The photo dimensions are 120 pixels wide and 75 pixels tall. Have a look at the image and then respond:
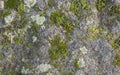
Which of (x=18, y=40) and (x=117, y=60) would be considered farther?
(x=117, y=60)

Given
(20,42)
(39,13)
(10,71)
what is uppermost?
(39,13)

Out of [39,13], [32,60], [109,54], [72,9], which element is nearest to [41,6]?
[39,13]

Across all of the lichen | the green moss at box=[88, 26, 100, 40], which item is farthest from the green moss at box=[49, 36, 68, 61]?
the green moss at box=[88, 26, 100, 40]

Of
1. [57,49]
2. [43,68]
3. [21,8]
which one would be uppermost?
[21,8]

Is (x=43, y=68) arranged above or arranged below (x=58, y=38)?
below

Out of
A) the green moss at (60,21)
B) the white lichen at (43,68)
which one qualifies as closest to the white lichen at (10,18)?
the green moss at (60,21)

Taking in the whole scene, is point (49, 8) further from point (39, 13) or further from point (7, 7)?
point (7, 7)

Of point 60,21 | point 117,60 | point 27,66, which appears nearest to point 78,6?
point 60,21

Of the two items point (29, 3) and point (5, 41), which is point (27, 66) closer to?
point (5, 41)

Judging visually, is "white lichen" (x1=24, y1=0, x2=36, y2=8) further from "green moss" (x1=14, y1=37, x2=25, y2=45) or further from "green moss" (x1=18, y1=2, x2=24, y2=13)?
"green moss" (x1=14, y1=37, x2=25, y2=45)
